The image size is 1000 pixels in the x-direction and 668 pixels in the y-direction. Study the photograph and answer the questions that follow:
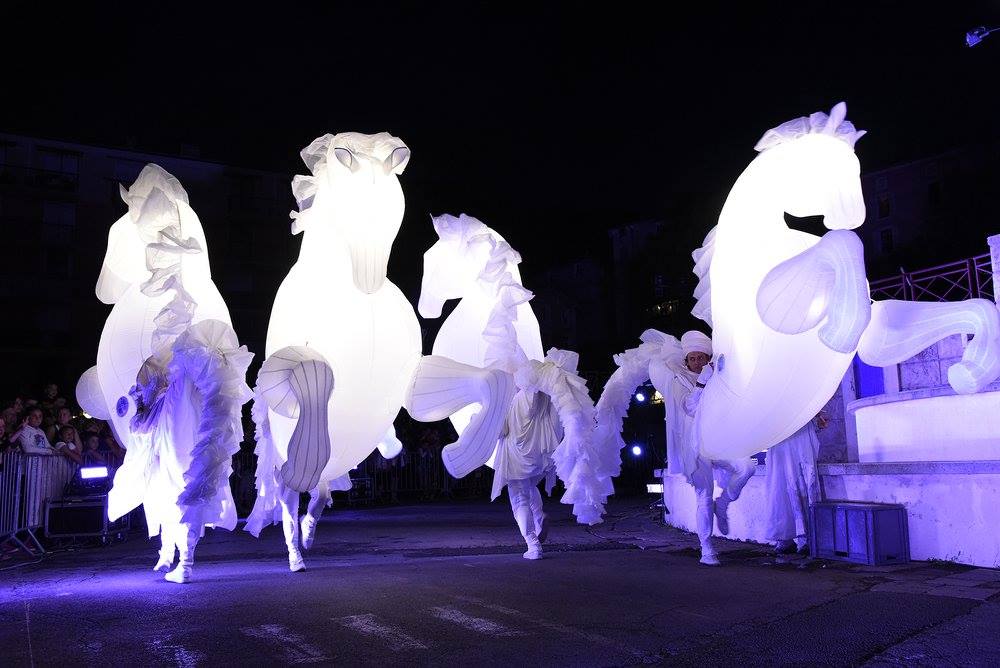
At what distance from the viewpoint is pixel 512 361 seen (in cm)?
825

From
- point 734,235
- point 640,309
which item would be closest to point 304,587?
point 734,235

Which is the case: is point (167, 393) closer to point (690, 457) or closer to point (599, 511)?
Result: point (599, 511)

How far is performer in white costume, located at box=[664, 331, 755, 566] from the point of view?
7.97 metres

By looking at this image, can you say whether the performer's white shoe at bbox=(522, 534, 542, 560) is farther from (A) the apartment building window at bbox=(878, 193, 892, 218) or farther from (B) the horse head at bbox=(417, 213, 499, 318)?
(A) the apartment building window at bbox=(878, 193, 892, 218)

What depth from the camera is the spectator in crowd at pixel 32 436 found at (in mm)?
10422

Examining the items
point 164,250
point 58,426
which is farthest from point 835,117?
point 58,426

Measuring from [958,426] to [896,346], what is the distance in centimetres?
349

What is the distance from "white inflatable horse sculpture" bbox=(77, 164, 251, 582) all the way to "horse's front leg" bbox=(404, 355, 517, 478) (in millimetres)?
1814

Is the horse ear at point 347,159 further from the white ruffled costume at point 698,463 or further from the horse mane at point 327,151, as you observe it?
the white ruffled costume at point 698,463

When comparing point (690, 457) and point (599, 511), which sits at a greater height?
point (690, 457)

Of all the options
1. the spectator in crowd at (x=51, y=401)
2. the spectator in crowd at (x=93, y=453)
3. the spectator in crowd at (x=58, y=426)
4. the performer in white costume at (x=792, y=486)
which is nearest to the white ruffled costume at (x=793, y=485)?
the performer in white costume at (x=792, y=486)

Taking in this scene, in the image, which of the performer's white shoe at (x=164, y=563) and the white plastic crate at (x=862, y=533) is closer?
the white plastic crate at (x=862, y=533)

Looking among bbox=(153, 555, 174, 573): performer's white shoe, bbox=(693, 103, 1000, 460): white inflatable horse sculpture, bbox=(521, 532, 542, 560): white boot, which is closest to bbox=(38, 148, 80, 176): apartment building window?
bbox=(153, 555, 174, 573): performer's white shoe

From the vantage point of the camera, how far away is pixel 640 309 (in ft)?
123
